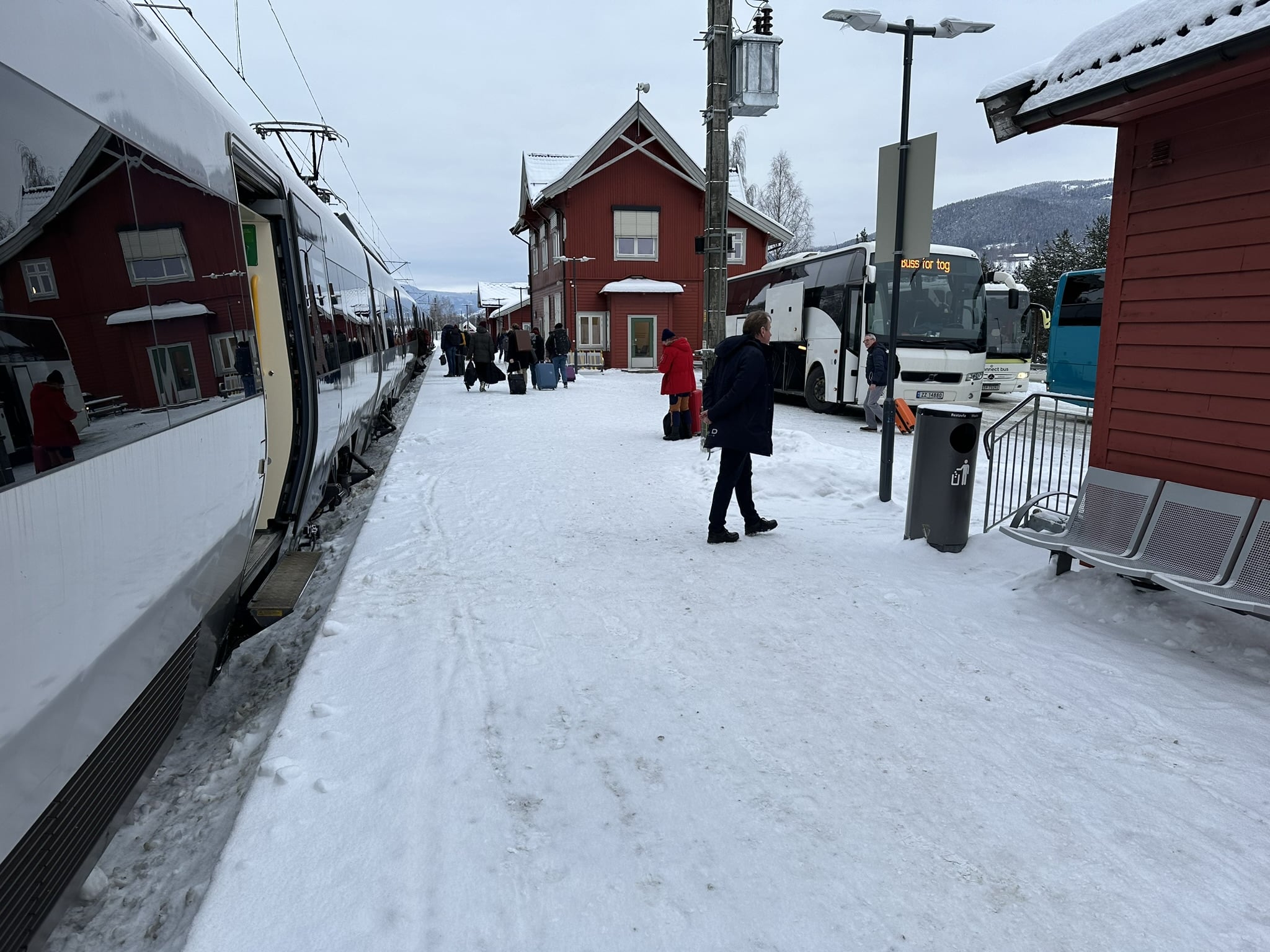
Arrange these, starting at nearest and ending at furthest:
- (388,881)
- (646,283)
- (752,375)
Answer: (388,881)
(752,375)
(646,283)

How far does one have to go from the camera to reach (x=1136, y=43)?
3.80m

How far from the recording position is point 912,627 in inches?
172

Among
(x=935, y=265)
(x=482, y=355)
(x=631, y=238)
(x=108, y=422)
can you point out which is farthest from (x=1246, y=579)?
(x=631, y=238)

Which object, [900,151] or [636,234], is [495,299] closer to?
[636,234]

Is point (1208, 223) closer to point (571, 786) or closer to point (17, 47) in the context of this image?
point (571, 786)

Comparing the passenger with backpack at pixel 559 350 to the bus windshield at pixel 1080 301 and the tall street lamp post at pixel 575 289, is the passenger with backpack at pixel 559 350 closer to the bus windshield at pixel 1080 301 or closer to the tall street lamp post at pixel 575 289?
the tall street lamp post at pixel 575 289

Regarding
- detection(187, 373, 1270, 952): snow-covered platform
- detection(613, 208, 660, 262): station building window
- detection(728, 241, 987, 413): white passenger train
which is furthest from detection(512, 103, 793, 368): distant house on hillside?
detection(187, 373, 1270, 952): snow-covered platform

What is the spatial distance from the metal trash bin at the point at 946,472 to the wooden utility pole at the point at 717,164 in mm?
4449

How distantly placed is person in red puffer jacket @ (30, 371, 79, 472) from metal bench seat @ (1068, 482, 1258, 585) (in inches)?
187

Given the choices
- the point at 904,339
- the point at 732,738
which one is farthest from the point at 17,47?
the point at 904,339

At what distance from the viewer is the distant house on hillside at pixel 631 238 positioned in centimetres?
2914

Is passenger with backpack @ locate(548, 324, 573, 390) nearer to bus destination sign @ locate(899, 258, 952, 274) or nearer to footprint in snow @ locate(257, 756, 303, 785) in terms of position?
bus destination sign @ locate(899, 258, 952, 274)

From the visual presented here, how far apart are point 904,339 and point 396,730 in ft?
40.0

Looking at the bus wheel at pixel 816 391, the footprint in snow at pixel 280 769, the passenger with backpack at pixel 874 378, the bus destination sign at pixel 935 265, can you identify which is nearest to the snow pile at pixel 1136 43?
the footprint in snow at pixel 280 769
